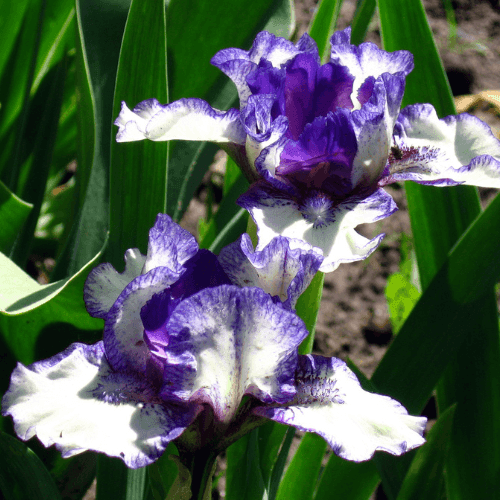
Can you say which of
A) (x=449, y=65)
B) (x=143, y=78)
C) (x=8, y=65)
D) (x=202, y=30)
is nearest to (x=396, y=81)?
(x=143, y=78)

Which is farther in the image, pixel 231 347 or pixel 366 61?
pixel 366 61

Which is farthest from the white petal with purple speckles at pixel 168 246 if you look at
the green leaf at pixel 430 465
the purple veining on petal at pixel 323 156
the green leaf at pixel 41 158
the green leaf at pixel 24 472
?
the green leaf at pixel 41 158

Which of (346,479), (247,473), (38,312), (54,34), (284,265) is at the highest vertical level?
(54,34)

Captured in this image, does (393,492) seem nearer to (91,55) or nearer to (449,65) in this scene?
(91,55)

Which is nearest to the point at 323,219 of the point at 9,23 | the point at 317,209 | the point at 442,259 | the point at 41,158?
the point at 317,209

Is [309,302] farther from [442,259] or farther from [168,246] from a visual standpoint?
[442,259]

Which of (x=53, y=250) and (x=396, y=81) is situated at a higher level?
(x=396, y=81)

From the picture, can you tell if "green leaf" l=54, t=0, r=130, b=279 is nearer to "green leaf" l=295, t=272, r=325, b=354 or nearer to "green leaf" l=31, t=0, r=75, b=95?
"green leaf" l=31, t=0, r=75, b=95
